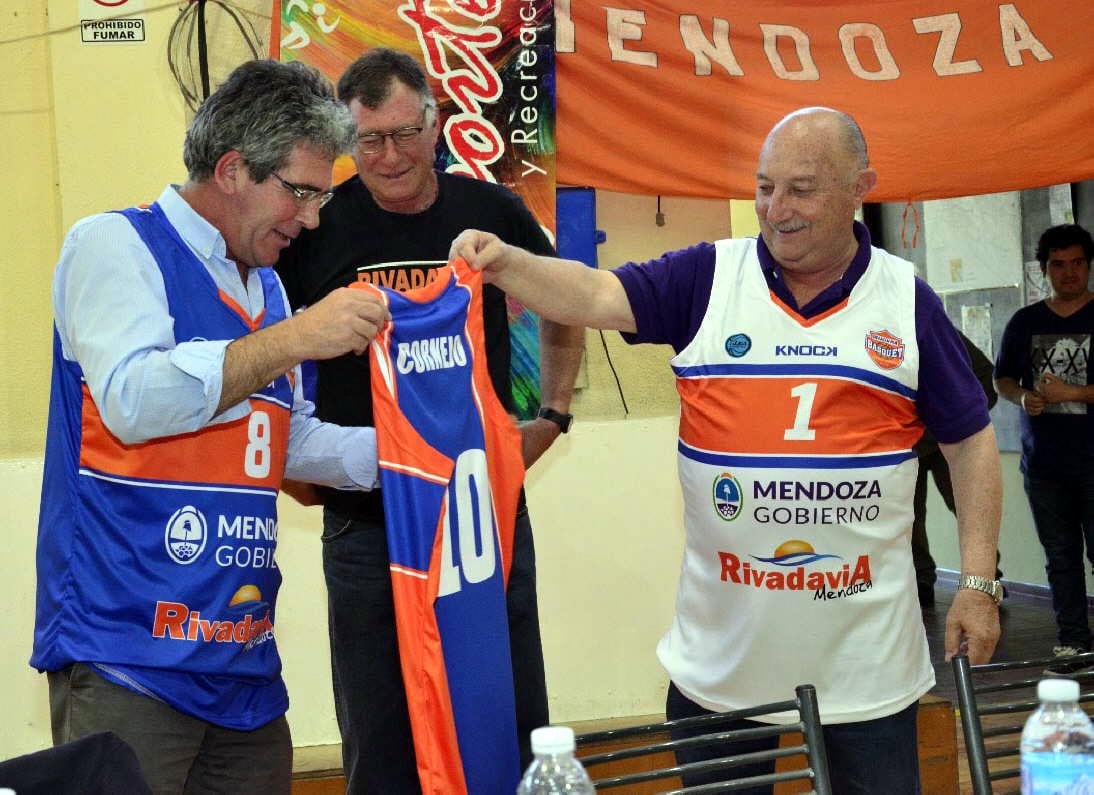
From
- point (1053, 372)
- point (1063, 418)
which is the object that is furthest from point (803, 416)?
point (1053, 372)

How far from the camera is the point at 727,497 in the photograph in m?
2.21

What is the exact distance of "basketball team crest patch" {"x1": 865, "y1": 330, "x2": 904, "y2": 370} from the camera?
2203 millimetres

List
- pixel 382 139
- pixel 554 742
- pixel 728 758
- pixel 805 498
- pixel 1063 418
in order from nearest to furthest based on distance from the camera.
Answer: pixel 554 742 < pixel 728 758 < pixel 805 498 < pixel 382 139 < pixel 1063 418

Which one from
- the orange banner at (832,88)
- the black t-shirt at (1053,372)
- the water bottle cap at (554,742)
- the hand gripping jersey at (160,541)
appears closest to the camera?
the water bottle cap at (554,742)

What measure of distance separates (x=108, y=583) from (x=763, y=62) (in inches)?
121

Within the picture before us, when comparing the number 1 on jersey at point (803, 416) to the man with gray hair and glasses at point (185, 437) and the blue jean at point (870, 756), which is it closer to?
the blue jean at point (870, 756)

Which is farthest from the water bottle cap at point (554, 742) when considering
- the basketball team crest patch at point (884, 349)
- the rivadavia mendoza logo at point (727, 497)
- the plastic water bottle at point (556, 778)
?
the basketball team crest patch at point (884, 349)

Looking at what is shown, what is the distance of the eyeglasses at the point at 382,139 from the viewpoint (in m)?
2.44

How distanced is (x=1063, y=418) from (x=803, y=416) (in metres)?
3.75

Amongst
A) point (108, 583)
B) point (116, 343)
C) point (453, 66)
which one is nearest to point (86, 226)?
point (116, 343)

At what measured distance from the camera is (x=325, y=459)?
220 cm

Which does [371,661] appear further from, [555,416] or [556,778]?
[556,778]

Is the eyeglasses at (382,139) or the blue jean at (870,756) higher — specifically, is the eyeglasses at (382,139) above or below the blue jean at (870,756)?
above

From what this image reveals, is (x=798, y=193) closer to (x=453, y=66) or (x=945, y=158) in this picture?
(x=453, y=66)
